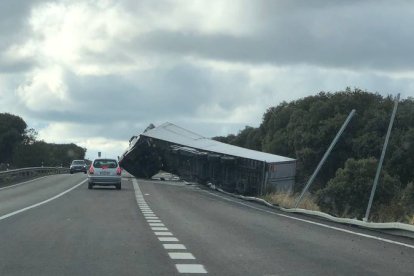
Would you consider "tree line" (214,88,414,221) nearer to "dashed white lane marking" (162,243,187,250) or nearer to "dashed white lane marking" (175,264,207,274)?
"dashed white lane marking" (162,243,187,250)

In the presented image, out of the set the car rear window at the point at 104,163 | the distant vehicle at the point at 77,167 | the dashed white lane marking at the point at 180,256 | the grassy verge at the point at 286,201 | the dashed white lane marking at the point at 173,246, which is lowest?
the dashed white lane marking at the point at 180,256

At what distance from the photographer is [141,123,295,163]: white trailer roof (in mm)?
40344

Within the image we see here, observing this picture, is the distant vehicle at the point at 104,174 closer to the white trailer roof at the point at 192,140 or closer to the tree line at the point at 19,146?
the white trailer roof at the point at 192,140

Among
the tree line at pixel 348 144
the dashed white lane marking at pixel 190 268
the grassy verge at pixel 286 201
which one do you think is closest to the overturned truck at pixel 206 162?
the grassy verge at pixel 286 201

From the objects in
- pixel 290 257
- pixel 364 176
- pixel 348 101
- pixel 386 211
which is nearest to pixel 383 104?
pixel 348 101

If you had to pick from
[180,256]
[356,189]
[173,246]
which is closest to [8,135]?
[356,189]

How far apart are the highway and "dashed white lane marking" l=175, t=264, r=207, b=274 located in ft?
0.04

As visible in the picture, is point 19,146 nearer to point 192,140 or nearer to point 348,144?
point 348,144

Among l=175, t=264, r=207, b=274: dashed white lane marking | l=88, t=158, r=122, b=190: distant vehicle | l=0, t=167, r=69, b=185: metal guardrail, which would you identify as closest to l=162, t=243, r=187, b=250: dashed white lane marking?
l=175, t=264, r=207, b=274: dashed white lane marking

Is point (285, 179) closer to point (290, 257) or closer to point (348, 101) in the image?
point (290, 257)

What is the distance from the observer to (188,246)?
12383 mm

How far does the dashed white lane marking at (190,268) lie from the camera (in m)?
9.41

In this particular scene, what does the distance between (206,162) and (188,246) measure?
29.6 metres

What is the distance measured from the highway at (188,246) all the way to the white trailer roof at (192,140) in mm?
20319
